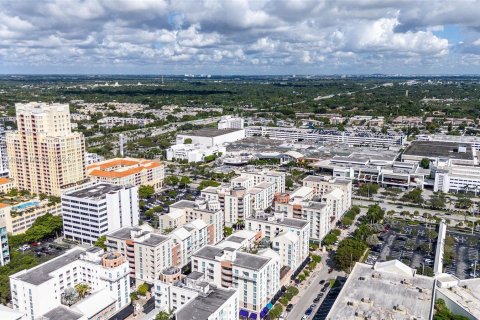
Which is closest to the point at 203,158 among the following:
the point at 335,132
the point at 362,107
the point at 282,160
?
the point at 282,160

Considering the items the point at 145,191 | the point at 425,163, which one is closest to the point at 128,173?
the point at 145,191

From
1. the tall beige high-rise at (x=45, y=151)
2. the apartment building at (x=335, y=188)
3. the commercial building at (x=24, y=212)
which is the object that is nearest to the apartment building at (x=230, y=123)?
the tall beige high-rise at (x=45, y=151)

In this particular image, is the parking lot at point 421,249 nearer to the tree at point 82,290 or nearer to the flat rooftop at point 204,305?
the flat rooftop at point 204,305

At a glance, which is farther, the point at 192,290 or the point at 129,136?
the point at 129,136

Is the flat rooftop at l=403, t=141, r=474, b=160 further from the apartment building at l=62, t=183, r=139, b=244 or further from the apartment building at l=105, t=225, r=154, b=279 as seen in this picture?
the apartment building at l=105, t=225, r=154, b=279

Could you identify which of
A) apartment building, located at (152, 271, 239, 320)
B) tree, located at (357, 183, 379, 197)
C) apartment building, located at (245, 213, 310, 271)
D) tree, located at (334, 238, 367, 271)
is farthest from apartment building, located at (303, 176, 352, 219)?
apartment building, located at (152, 271, 239, 320)

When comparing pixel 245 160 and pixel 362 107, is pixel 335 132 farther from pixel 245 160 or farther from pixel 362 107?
pixel 362 107
